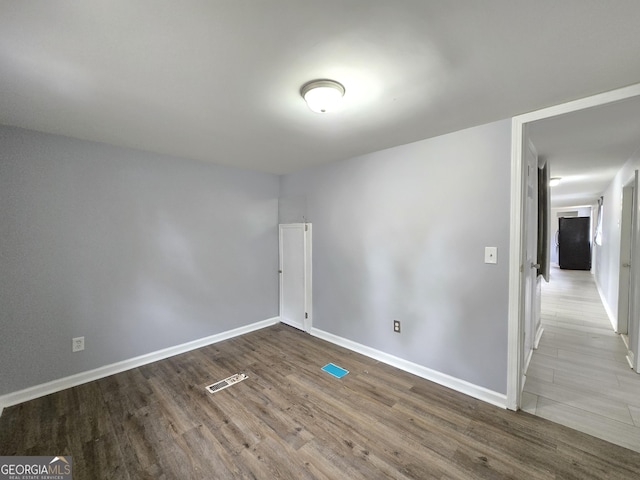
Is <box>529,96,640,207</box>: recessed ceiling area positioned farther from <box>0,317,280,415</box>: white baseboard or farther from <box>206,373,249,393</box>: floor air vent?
<box>0,317,280,415</box>: white baseboard

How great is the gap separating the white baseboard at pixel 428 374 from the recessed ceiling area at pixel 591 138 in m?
2.27

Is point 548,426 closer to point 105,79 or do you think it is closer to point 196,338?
point 196,338

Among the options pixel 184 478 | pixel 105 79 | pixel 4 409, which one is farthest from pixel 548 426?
pixel 4 409

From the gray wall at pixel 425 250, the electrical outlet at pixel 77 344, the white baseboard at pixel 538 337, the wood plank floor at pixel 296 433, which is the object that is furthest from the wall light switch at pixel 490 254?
the electrical outlet at pixel 77 344

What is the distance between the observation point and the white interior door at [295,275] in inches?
147

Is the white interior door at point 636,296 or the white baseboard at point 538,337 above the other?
the white interior door at point 636,296

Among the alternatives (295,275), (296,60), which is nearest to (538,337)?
(295,275)

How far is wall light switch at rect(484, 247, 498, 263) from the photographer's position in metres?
2.15

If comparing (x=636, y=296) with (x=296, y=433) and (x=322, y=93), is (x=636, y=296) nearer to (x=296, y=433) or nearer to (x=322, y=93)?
(x=296, y=433)

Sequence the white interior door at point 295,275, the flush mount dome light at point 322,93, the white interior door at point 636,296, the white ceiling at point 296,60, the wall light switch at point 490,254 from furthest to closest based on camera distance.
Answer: the white interior door at point 295,275
the white interior door at point 636,296
the wall light switch at point 490,254
the flush mount dome light at point 322,93
the white ceiling at point 296,60

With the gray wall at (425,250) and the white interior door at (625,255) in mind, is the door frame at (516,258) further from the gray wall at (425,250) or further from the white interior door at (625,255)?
the white interior door at (625,255)

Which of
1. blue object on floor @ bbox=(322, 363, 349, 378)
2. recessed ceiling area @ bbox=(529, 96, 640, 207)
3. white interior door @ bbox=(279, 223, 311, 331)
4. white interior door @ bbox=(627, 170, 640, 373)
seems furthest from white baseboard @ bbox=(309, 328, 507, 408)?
recessed ceiling area @ bbox=(529, 96, 640, 207)

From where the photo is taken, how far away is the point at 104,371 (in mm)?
2625

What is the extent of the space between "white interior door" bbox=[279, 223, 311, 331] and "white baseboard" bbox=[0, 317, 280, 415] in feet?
2.39
